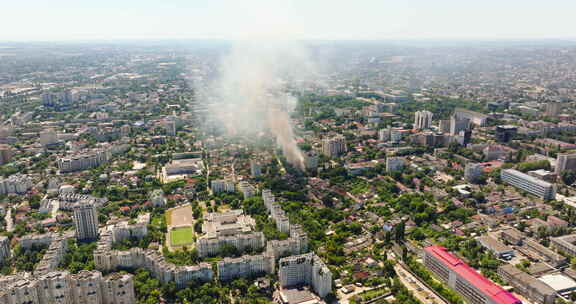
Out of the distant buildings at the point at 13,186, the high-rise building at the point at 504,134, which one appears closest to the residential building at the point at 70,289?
the distant buildings at the point at 13,186

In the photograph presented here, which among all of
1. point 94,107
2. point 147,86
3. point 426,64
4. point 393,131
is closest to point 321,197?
point 393,131

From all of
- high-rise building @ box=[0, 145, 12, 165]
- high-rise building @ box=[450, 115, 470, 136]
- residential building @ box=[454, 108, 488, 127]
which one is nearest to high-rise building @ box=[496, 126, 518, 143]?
high-rise building @ box=[450, 115, 470, 136]

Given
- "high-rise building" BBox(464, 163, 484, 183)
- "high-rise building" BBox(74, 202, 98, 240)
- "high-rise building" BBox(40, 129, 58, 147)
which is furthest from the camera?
"high-rise building" BBox(40, 129, 58, 147)

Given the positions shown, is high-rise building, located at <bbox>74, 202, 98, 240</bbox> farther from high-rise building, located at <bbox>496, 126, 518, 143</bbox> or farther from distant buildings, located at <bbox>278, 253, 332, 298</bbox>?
high-rise building, located at <bbox>496, 126, 518, 143</bbox>

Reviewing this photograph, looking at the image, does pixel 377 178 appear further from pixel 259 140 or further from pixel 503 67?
pixel 503 67

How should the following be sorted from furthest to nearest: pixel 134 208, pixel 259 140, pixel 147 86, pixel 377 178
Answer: pixel 147 86
pixel 259 140
pixel 377 178
pixel 134 208

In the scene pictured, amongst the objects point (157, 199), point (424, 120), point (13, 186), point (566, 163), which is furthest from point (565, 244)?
point (13, 186)

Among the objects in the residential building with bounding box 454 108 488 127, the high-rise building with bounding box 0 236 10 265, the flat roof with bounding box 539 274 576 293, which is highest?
the residential building with bounding box 454 108 488 127

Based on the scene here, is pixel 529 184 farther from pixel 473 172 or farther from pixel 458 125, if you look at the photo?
pixel 458 125
